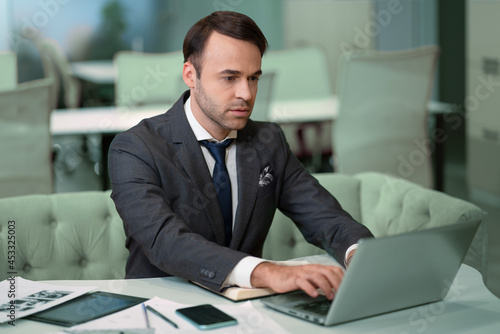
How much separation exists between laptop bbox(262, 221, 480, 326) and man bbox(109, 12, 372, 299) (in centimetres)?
26

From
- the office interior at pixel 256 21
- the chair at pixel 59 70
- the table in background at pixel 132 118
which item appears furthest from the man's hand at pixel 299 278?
the chair at pixel 59 70

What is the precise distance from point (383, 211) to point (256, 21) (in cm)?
509

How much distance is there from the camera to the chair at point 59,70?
6.26 metres

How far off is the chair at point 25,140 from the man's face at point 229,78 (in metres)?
1.63

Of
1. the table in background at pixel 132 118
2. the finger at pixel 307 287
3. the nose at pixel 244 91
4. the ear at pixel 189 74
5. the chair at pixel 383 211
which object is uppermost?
the ear at pixel 189 74

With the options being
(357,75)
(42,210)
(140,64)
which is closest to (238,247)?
(42,210)

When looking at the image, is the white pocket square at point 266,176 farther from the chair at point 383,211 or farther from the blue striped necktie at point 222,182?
the chair at point 383,211

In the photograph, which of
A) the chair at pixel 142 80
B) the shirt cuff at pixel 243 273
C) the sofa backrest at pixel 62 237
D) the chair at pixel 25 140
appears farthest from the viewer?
the chair at pixel 142 80

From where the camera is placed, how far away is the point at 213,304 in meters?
1.51

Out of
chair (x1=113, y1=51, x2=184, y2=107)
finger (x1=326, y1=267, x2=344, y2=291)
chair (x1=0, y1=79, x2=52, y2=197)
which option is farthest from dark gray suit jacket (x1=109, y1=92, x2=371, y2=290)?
chair (x1=113, y1=51, x2=184, y2=107)

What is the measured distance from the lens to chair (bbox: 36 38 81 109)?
20.5 feet

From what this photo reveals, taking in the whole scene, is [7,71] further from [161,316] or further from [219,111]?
[161,316]

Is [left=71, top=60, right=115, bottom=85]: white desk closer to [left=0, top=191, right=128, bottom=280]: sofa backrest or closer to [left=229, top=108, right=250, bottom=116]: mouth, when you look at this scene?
→ [left=0, top=191, right=128, bottom=280]: sofa backrest

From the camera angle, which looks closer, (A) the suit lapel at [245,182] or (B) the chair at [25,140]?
(A) the suit lapel at [245,182]
